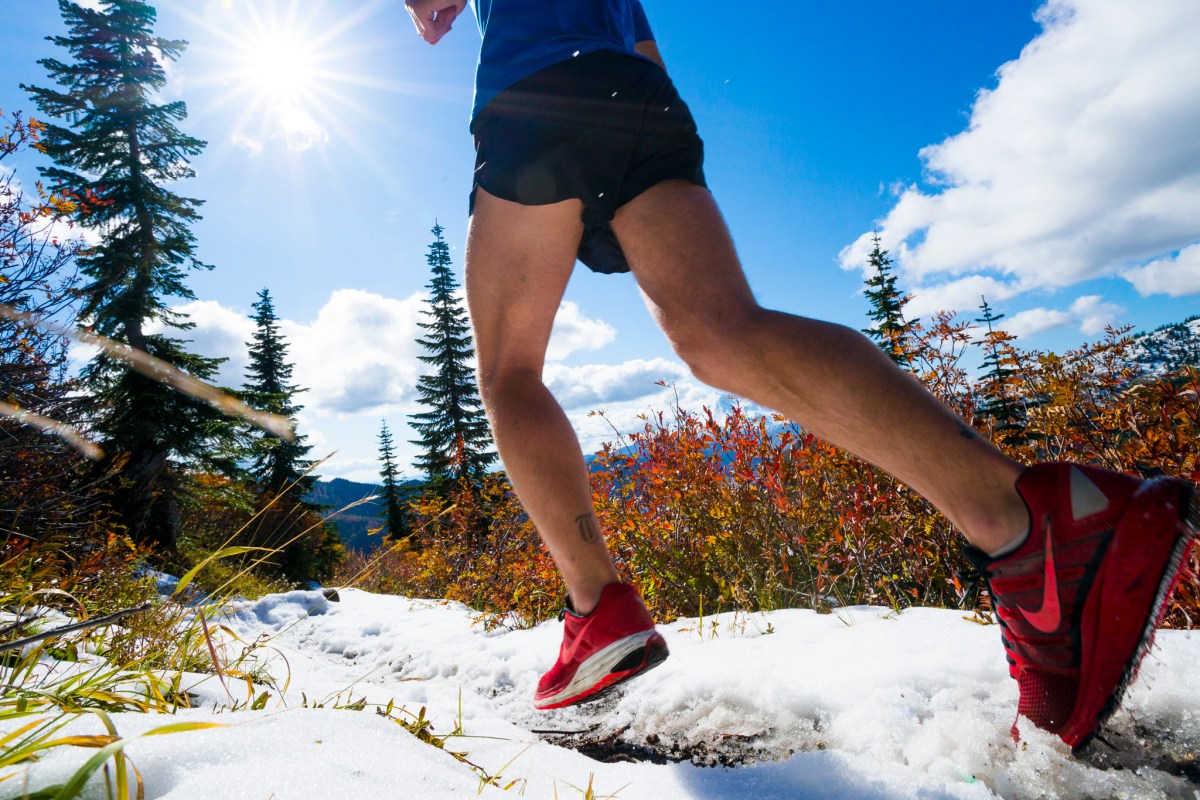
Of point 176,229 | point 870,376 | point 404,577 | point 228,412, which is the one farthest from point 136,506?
point 870,376

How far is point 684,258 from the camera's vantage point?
118 centimetres

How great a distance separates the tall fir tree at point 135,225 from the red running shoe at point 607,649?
506 inches

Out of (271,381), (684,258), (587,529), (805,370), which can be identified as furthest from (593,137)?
(271,381)

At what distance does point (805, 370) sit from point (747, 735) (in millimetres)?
815

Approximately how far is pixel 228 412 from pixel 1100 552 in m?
14.2

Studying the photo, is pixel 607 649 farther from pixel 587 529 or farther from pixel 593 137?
pixel 593 137

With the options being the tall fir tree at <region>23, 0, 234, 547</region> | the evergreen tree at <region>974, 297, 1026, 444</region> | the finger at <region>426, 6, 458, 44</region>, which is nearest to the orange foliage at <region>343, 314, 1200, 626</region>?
the evergreen tree at <region>974, 297, 1026, 444</region>

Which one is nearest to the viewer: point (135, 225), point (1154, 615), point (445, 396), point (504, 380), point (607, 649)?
point (1154, 615)

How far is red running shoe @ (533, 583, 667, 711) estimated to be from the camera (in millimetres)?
1173

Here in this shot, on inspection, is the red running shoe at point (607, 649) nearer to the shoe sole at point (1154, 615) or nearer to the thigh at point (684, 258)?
the thigh at point (684, 258)

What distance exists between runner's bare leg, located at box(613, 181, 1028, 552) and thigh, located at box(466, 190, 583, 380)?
183 mm

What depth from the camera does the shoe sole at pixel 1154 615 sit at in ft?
2.75

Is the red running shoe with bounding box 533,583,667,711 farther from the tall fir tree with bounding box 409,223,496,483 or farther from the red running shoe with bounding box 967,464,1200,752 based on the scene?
the tall fir tree with bounding box 409,223,496,483

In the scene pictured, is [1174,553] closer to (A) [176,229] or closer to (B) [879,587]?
(B) [879,587]
